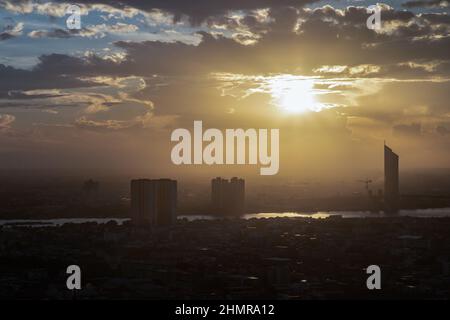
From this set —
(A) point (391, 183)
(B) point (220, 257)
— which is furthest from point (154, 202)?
(A) point (391, 183)

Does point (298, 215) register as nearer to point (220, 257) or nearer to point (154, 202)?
point (154, 202)

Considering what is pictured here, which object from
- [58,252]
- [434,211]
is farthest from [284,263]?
[434,211]

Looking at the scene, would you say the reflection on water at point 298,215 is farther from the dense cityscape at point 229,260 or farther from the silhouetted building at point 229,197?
the dense cityscape at point 229,260

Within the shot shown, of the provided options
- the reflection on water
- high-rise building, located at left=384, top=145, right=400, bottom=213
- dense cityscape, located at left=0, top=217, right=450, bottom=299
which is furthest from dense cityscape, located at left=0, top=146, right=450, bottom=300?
high-rise building, located at left=384, top=145, right=400, bottom=213

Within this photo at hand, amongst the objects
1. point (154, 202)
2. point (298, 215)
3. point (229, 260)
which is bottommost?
point (229, 260)

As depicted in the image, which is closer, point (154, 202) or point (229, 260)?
point (229, 260)
